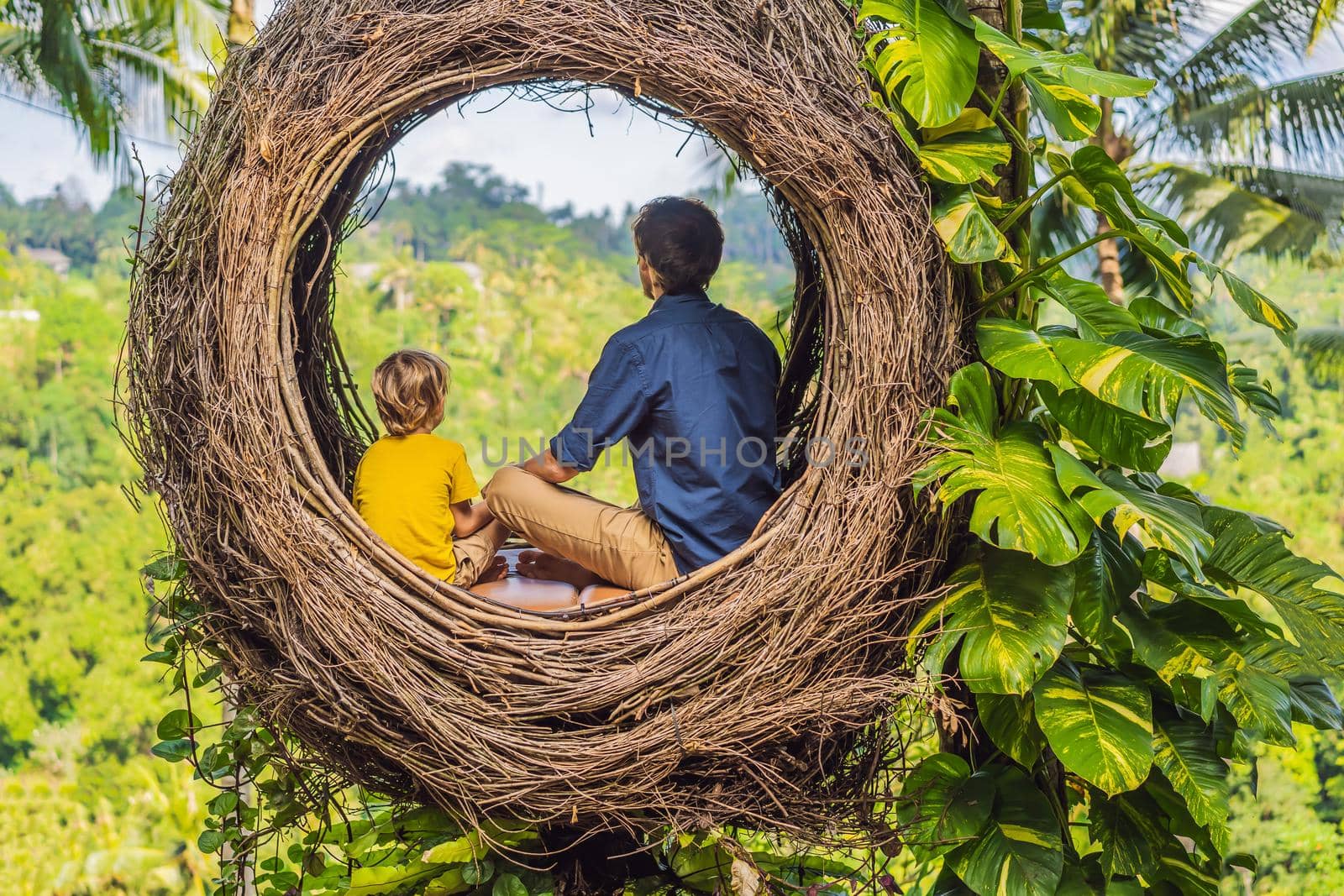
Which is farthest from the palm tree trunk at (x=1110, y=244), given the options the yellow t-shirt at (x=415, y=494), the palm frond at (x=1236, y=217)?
the yellow t-shirt at (x=415, y=494)

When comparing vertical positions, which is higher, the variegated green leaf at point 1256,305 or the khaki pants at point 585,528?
the variegated green leaf at point 1256,305

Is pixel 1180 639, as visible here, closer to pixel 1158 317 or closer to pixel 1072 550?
pixel 1072 550

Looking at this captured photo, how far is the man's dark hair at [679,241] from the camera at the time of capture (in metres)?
2.18

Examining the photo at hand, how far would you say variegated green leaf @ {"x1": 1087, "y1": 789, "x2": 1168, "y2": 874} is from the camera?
5.86ft

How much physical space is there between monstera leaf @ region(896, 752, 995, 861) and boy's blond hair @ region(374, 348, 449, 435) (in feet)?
3.99

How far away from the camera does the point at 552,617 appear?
1.88 m

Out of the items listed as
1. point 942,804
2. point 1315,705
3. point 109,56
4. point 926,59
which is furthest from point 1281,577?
point 109,56

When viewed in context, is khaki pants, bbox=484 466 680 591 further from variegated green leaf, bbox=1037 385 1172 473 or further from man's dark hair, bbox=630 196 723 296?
variegated green leaf, bbox=1037 385 1172 473

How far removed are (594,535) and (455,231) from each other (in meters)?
16.6

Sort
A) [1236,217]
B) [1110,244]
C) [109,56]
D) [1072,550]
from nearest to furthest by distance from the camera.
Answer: [1072,550] → [1110,244] → [109,56] → [1236,217]

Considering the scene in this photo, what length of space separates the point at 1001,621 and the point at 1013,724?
0.71 ft

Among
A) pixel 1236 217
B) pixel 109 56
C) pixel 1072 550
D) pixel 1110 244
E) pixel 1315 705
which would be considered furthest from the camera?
pixel 1236 217

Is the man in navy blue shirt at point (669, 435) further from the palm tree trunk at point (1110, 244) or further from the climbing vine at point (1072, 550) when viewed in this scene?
the palm tree trunk at point (1110, 244)

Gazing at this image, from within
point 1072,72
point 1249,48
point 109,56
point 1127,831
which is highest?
point 109,56
